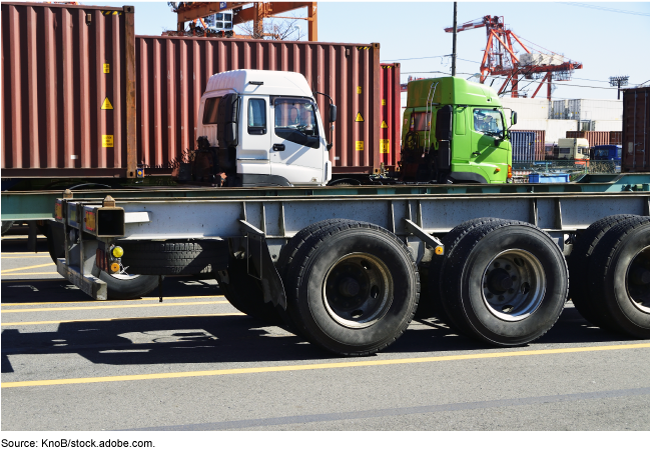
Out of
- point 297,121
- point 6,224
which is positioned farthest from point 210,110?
point 6,224

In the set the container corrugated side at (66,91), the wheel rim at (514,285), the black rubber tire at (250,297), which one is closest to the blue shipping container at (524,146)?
the container corrugated side at (66,91)

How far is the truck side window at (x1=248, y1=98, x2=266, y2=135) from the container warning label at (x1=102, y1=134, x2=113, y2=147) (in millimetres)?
3574

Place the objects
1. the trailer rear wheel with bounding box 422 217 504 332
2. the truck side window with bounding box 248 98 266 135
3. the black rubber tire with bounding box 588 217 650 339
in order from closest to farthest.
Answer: the trailer rear wheel with bounding box 422 217 504 332
the black rubber tire with bounding box 588 217 650 339
the truck side window with bounding box 248 98 266 135

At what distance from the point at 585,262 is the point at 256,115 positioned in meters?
5.94

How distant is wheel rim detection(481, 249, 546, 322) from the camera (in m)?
6.81

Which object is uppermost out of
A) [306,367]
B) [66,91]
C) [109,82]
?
[109,82]

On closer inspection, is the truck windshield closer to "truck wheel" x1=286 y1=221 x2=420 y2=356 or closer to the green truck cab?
the green truck cab

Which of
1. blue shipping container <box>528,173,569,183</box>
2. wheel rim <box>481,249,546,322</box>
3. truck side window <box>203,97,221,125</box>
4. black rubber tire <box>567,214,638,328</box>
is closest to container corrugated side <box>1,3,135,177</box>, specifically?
truck side window <box>203,97,221,125</box>

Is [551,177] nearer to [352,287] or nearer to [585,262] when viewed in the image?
[585,262]

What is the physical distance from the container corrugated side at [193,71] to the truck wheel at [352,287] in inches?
349

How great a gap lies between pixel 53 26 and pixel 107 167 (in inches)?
98.8

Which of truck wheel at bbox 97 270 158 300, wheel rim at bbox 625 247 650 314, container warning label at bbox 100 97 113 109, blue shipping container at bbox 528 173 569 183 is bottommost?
truck wheel at bbox 97 270 158 300

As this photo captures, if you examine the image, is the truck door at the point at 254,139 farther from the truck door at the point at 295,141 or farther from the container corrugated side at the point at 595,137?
the container corrugated side at the point at 595,137

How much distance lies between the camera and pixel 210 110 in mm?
12484
